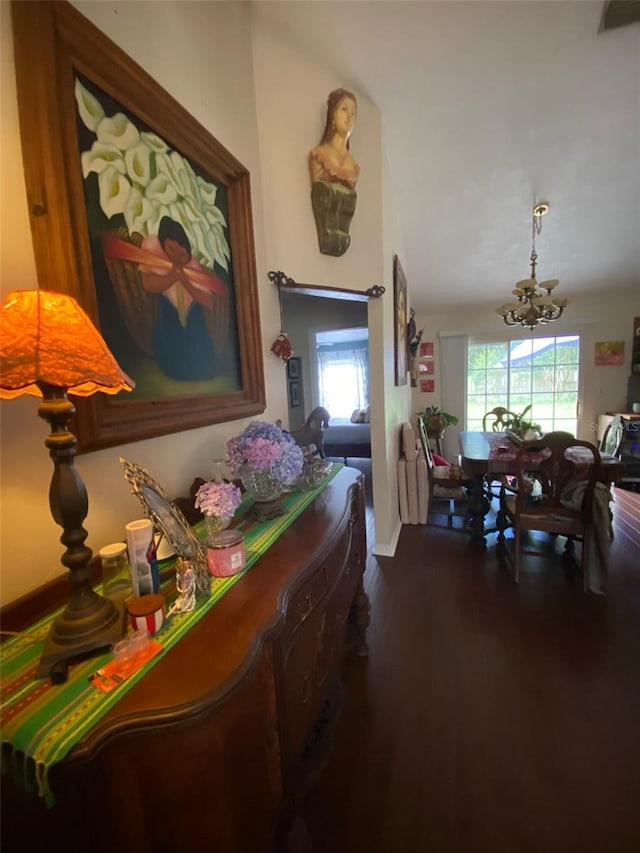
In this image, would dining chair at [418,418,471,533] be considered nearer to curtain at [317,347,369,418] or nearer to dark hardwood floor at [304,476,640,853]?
dark hardwood floor at [304,476,640,853]

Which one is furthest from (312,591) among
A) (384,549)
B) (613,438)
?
(613,438)

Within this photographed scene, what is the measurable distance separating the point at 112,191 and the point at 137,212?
75 millimetres

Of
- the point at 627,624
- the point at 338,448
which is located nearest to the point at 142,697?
the point at 627,624

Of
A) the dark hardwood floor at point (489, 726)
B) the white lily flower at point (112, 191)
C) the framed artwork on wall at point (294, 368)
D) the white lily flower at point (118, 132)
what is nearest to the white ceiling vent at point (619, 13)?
the white lily flower at point (118, 132)

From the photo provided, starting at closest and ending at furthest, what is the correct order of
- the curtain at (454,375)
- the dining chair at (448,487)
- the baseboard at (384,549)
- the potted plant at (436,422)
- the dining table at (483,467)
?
the dining table at (483,467)
the baseboard at (384,549)
the dining chair at (448,487)
the potted plant at (436,422)
the curtain at (454,375)

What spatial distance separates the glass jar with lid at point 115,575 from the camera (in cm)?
74

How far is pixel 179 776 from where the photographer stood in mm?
534

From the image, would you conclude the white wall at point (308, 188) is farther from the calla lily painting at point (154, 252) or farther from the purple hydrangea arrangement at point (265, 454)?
the purple hydrangea arrangement at point (265, 454)

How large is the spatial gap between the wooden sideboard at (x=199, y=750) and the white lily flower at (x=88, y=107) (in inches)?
46.3

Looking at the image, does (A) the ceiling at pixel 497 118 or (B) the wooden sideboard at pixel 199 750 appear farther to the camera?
(A) the ceiling at pixel 497 118

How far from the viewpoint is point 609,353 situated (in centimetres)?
443

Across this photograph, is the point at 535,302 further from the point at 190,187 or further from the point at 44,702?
the point at 44,702

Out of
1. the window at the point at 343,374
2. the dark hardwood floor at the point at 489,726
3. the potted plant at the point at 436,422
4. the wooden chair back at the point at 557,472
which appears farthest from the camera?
the window at the point at 343,374

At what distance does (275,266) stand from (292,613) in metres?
1.49
